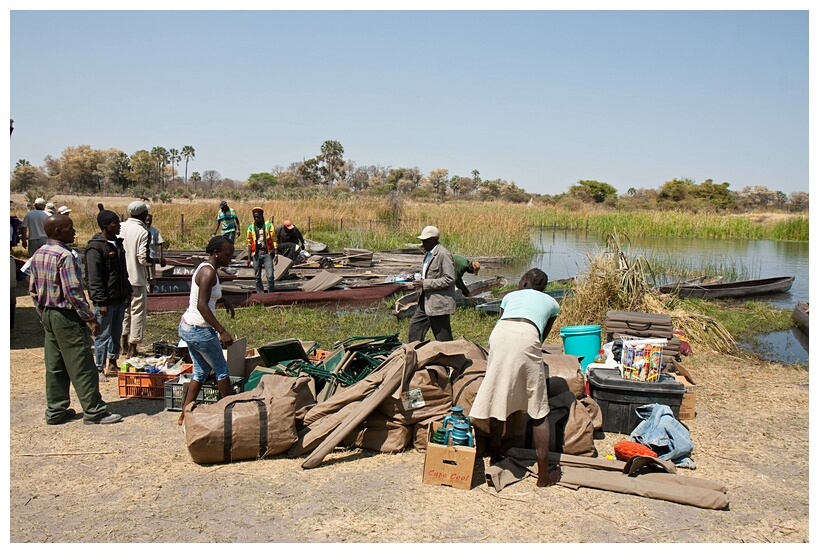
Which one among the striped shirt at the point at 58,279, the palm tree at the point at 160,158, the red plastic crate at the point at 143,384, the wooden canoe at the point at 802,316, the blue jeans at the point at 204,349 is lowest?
the wooden canoe at the point at 802,316

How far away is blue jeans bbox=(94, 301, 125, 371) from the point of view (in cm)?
718

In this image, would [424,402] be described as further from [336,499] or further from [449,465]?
[336,499]

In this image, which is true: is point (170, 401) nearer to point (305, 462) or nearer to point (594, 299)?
point (305, 462)

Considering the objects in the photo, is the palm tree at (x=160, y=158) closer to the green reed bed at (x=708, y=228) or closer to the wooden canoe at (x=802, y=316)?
the green reed bed at (x=708, y=228)

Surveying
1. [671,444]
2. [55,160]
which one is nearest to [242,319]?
[671,444]

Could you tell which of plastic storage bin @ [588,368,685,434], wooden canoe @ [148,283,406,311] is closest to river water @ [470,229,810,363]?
wooden canoe @ [148,283,406,311]

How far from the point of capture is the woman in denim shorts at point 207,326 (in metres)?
5.50

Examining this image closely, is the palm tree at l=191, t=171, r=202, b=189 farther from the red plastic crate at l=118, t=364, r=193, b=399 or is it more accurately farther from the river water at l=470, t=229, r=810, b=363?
the red plastic crate at l=118, t=364, r=193, b=399

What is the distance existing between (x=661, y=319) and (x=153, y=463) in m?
6.08

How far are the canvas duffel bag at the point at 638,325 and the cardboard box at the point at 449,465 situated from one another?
4275 mm

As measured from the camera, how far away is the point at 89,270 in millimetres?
6828

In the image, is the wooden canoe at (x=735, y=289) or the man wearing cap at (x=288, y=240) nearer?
the wooden canoe at (x=735, y=289)

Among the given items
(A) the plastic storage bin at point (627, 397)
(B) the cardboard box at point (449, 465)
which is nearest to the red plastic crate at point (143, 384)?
(B) the cardboard box at point (449, 465)

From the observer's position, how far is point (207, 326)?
5.59 metres
